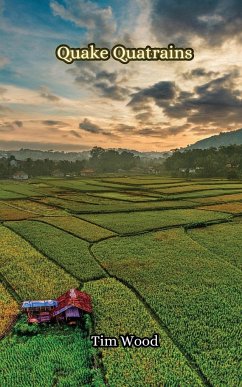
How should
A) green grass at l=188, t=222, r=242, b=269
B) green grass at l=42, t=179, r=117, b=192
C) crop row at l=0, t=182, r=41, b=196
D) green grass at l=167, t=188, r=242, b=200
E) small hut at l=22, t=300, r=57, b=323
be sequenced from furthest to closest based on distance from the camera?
green grass at l=42, t=179, r=117, b=192
crop row at l=0, t=182, r=41, b=196
green grass at l=167, t=188, r=242, b=200
green grass at l=188, t=222, r=242, b=269
small hut at l=22, t=300, r=57, b=323

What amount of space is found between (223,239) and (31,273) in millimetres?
13185

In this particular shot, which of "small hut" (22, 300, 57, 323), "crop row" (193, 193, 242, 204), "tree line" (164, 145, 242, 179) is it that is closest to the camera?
"small hut" (22, 300, 57, 323)

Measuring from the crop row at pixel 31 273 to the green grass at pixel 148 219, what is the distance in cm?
745

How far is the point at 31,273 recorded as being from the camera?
17.3 m

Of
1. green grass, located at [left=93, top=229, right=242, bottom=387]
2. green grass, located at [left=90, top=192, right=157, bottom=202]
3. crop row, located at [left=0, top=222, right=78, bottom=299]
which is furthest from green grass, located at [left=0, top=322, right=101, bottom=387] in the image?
green grass, located at [left=90, top=192, right=157, bottom=202]

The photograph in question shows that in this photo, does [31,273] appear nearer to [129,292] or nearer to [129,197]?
[129,292]

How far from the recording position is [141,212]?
109ft

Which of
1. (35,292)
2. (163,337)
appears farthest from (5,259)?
(163,337)

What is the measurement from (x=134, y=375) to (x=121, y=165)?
417 ft

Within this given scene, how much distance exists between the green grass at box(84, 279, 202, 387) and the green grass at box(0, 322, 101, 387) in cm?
67

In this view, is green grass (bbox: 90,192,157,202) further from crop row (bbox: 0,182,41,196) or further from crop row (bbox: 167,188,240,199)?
crop row (bbox: 0,182,41,196)

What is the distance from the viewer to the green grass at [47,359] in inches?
389

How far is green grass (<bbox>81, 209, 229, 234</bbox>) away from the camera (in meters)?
26.5

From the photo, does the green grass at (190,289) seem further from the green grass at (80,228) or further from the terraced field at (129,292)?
the green grass at (80,228)
